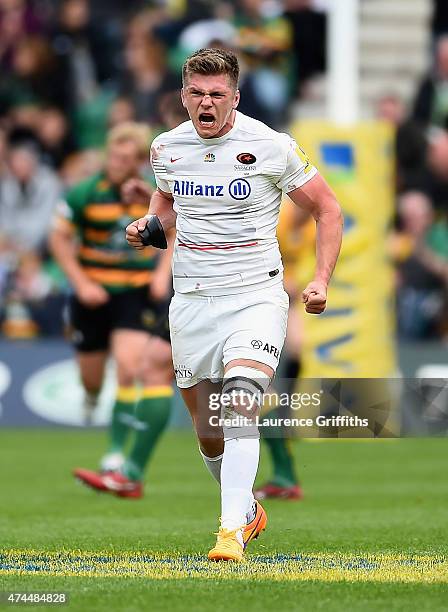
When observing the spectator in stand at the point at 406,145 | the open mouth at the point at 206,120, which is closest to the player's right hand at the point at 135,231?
the open mouth at the point at 206,120

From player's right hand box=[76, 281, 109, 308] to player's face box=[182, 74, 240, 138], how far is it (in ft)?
13.7

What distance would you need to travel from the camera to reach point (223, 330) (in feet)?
22.9

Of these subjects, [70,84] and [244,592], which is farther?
[70,84]

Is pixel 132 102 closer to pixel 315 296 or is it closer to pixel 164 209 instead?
pixel 164 209

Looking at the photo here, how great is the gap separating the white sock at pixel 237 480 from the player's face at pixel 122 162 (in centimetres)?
433

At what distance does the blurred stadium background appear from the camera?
881 cm

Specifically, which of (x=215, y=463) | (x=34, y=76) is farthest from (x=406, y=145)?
(x=215, y=463)

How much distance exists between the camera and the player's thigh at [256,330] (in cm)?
682

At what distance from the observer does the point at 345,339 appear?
15711 mm

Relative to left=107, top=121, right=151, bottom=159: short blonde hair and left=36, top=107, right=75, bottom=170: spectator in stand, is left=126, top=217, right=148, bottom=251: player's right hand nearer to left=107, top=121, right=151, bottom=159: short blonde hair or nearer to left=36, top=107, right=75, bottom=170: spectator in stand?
left=107, top=121, right=151, bottom=159: short blonde hair

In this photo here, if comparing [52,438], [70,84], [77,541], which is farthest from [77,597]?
[70,84]

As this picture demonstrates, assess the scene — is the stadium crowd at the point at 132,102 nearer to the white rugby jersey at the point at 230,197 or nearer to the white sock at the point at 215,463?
the white sock at the point at 215,463

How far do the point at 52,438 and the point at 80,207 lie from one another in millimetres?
4622

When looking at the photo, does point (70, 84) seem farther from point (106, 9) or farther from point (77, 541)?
point (77, 541)
